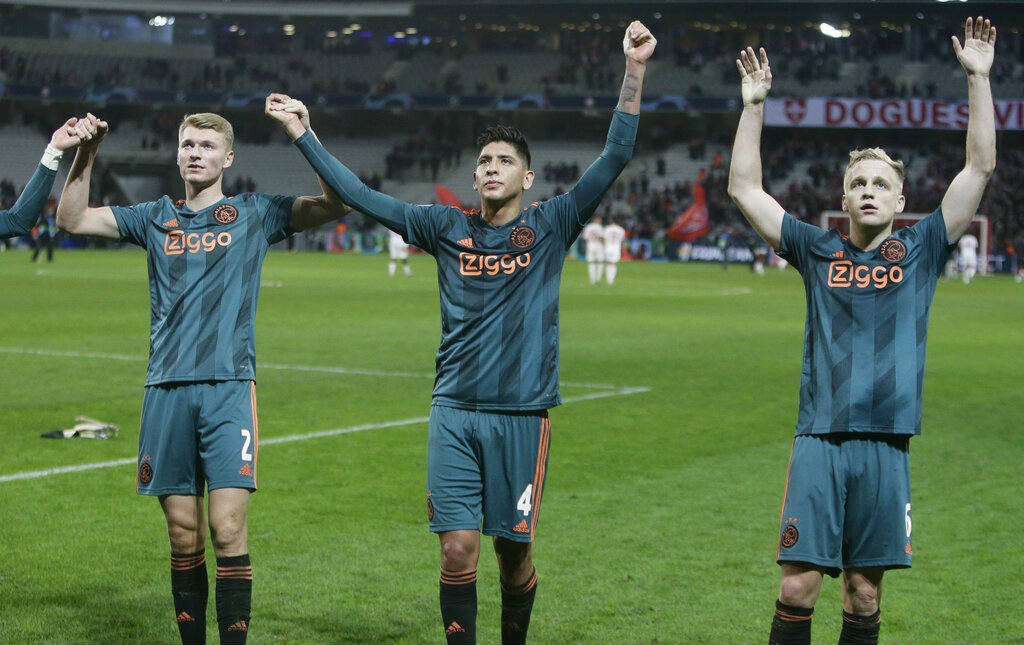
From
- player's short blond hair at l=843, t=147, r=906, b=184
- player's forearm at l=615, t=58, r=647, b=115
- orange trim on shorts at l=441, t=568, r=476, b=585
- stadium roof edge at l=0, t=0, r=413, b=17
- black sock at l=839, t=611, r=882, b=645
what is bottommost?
black sock at l=839, t=611, r=882, b=645

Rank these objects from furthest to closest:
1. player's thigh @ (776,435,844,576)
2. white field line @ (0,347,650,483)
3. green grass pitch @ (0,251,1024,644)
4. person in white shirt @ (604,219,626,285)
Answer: person in white shirt @ (604,219,626,285), white field line @ (0,347,650,483), green grass pitch @ (0,251,1024,644), player's thigh @ (776,435,844,576)

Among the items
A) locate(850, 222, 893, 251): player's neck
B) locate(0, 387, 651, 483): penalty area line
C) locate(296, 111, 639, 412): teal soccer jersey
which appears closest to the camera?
locate(850, 222, 893, 251): player's neck

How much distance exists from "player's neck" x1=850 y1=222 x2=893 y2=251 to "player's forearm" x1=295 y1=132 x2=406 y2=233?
1.83 m

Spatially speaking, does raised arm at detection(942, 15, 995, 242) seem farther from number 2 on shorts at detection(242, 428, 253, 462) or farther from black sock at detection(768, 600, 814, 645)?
number 2 on shorts at detection(242, 428, 253, 462)

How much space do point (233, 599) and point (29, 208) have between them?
2007 millimetres

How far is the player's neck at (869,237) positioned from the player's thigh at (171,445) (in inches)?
109

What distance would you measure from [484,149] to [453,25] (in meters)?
64.2

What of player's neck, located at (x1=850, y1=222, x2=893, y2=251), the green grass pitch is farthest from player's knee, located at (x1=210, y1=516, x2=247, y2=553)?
player's neck, located at (x1=850, y1=222, x2=893, y2=251)

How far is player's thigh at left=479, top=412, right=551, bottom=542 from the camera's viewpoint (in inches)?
212

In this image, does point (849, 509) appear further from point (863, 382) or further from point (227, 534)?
point (227, 534)

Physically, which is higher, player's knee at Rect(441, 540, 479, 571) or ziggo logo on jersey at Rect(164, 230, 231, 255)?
ziggo logo on jersey at Rect(164, 230, 231, 255)

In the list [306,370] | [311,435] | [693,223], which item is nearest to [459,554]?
[311,435]

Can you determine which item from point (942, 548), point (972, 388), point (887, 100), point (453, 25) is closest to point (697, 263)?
point (887, 100)

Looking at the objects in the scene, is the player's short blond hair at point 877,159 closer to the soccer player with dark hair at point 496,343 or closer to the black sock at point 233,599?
the soccer player with dark hair at point 496,343
